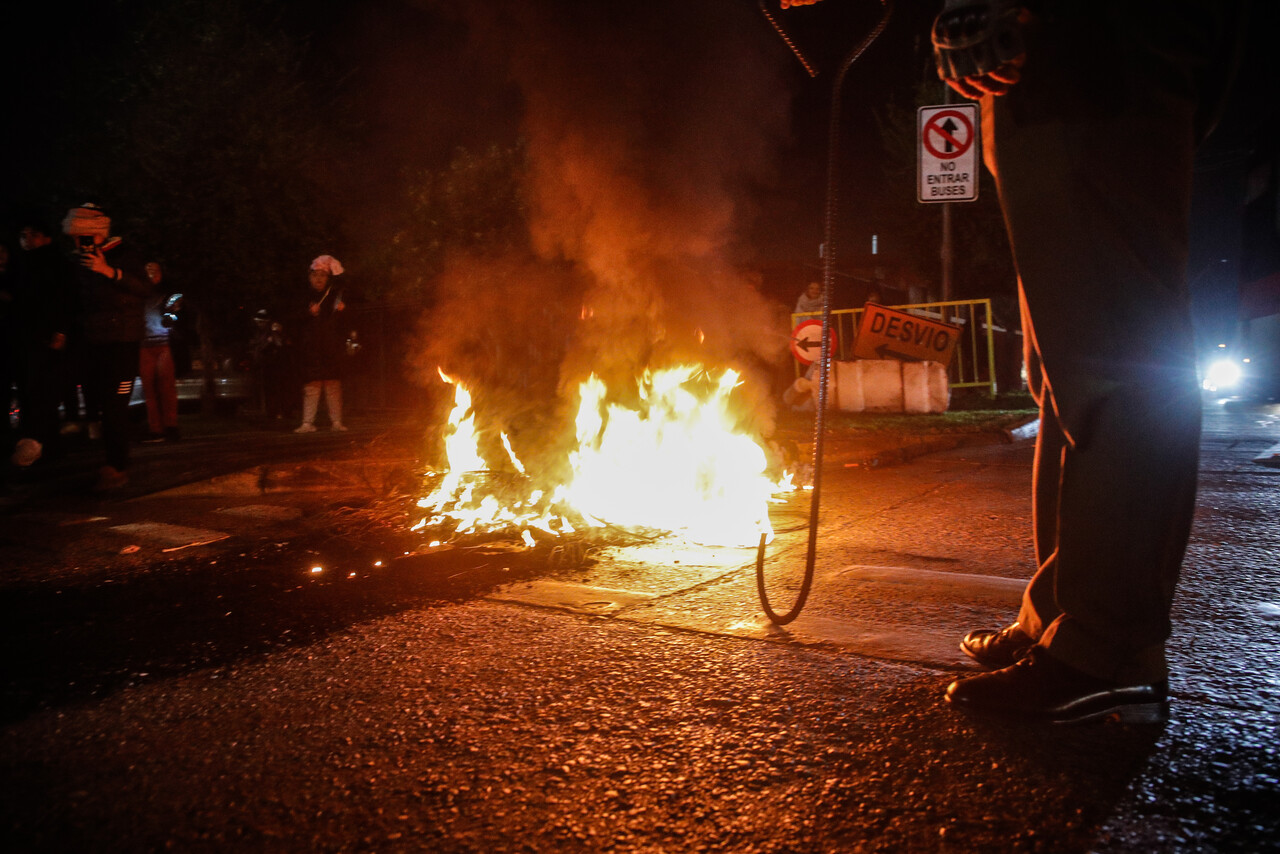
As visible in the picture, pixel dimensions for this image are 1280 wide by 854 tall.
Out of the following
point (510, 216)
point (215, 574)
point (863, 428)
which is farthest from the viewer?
point (510, 216)

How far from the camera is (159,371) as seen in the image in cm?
977

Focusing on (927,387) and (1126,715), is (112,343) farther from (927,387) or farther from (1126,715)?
(927,387)

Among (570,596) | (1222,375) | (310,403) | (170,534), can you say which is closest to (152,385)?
(310,403)

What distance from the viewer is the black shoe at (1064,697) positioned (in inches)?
82.8

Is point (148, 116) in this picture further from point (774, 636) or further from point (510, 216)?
point (774, 636)

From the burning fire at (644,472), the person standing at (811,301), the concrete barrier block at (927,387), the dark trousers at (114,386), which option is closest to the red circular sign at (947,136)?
the concrete barrier block at (927,387)

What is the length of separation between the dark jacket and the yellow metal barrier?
28.0ft

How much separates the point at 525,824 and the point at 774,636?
1.26m

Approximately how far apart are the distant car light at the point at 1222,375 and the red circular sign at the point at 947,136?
1787 centimetres

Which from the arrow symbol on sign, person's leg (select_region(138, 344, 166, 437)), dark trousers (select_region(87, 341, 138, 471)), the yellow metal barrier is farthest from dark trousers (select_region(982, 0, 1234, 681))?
the yellow metal barrier

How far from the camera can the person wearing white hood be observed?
10164 mm

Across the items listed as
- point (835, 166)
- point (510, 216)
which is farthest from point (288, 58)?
point (835, 166)

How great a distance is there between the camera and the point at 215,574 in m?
4.07

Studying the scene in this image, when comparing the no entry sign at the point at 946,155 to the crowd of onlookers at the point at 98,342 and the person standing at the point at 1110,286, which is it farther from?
the person standing at the point at 1110,286
